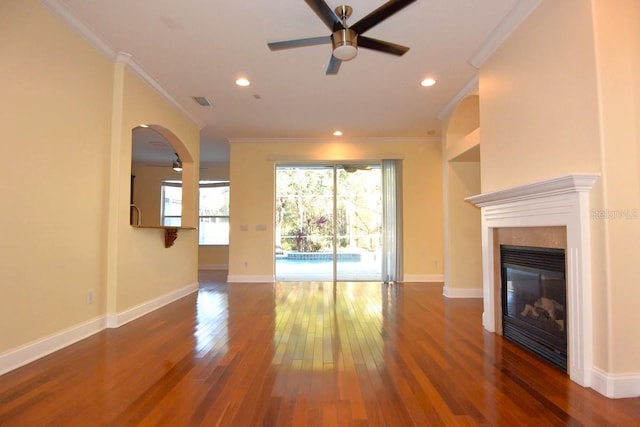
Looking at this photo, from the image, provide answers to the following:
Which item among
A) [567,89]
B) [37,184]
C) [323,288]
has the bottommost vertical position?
[323,288]

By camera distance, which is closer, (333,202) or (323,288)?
(323,288)

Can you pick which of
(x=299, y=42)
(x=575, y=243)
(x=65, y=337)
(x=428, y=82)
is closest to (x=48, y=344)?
(x=65, y=337)

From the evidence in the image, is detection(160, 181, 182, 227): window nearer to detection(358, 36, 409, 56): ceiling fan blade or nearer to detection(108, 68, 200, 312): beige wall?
detection(108, 68, 200, 312): beige wall

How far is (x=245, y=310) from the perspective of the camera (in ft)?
13.9

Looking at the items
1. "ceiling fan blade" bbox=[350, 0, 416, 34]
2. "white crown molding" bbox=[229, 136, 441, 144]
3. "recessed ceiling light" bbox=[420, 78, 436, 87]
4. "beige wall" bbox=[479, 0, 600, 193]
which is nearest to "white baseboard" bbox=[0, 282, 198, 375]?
"ceiling fan blade" bbox=[350, 0, 416, 34]

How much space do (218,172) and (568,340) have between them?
838cm

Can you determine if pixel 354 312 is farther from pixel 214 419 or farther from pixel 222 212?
pixel 222 212

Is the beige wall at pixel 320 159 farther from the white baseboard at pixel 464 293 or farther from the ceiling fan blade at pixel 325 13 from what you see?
the ceiling fan blade at pixel 325 13

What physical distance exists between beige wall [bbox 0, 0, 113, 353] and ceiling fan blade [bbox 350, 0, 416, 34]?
2440 mm

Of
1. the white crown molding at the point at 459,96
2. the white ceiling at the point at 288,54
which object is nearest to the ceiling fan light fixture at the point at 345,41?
the white ceiling at the point at 288,54

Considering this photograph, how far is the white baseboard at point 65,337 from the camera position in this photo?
238 centimetres

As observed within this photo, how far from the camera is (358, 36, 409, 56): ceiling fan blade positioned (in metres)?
2.62

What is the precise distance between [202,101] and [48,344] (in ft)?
11.1

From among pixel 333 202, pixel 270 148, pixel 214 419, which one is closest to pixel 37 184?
pixel 214 419
